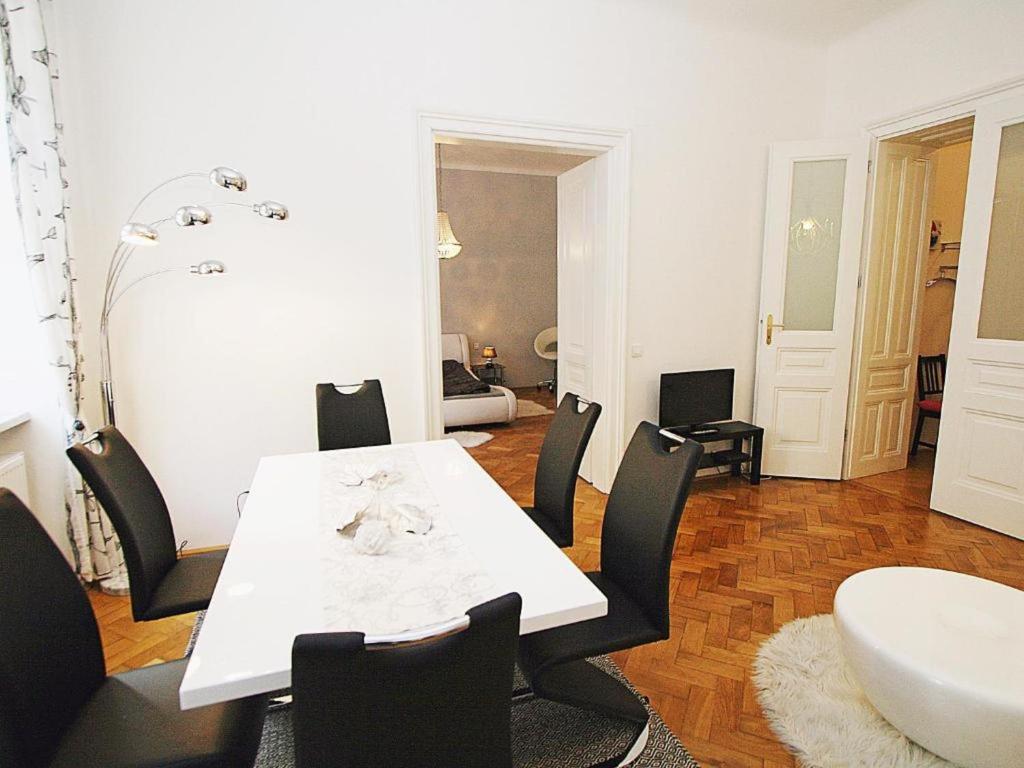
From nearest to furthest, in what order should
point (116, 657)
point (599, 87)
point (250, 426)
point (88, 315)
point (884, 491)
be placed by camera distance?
point (116, 657) → point (88, 315) → point (250, 426) → point (599, 87) → point (884, 491)

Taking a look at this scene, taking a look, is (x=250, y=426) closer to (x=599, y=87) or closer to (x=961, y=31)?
(x=599, y=87)

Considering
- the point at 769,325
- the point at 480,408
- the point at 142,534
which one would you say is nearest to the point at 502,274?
the point at 480,408

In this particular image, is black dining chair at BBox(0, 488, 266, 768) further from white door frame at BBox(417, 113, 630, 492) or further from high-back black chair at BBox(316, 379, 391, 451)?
white door frame at BBox(417, 113, 630, 492)

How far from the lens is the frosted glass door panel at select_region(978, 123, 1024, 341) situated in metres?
3.03

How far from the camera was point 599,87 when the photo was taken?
→ 339cm

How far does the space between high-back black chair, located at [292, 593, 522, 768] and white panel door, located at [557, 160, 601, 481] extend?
9.87 feet

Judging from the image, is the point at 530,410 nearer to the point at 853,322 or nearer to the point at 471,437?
the point at 471,437

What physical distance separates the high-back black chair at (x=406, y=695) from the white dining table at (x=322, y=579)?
0.07 m

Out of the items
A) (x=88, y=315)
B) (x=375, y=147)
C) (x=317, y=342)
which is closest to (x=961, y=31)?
(x=375, y=147)

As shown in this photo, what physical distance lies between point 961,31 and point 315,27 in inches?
141

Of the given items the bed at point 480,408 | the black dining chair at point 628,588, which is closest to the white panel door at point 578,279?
the bed at point 480,408

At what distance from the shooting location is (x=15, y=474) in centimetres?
222

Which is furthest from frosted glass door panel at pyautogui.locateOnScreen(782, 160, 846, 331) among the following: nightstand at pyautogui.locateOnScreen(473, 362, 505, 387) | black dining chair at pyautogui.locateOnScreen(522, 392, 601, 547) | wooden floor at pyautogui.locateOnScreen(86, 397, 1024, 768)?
nightstand at pyautogui.locateOnScreen(473, 362, 505, 387)

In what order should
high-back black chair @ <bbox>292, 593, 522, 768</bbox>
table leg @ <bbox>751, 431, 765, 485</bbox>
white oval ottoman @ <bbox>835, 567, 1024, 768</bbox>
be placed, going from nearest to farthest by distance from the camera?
high-back black chair @ <bbox>292, 593, 522, 768</bbox>, white oval ottoman @ <bbox>835, 567, 1024, 768</bbox>, table leg @ <bbox>751, 431, 765, 485</bbox>
